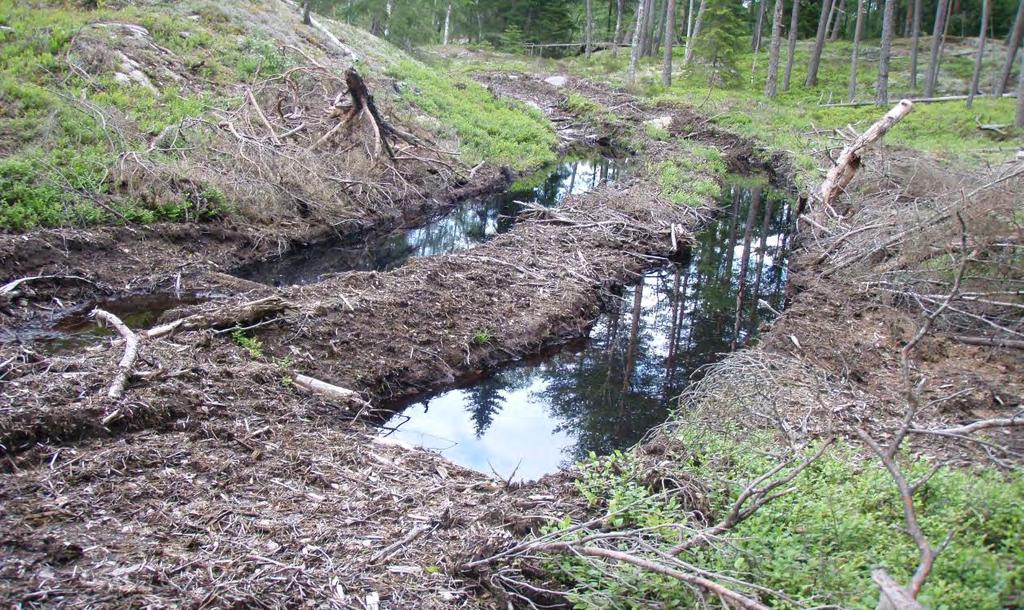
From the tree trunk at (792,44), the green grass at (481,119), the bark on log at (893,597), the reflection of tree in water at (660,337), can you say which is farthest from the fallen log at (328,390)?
the tree trunk at (792,44)

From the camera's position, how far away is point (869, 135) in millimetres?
13719

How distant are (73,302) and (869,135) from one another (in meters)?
13.8

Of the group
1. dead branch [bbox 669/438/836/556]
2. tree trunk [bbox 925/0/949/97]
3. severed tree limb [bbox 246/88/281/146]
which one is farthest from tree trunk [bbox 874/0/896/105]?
dead branch [bbox 669/438/836/556]

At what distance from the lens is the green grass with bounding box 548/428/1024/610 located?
3.89 meters

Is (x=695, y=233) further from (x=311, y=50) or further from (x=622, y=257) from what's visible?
(x=311, y=50)

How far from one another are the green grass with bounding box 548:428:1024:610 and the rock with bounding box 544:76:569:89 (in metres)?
33.2

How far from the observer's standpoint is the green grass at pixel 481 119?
21984 millimetres

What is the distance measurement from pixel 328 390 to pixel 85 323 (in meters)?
4.03

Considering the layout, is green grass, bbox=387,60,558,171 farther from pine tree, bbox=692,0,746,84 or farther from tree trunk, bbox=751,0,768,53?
tree trunk, bbox=751,0,768,53

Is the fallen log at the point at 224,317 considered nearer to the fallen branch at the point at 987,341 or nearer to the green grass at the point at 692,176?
the fallen branch at the point at 987,341

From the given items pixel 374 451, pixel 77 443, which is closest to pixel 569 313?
pixel 374 451

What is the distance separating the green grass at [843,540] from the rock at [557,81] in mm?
33175

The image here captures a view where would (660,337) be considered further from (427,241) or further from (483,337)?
(427,241)

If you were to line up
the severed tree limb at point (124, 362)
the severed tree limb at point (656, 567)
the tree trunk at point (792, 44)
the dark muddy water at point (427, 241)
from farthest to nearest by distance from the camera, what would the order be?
the tree trunk at point (792, 44)
the dark muddy water at point (427, 241)
the severed tree limb at point (124, 362)
the severed tree limb at point (656, 567)
